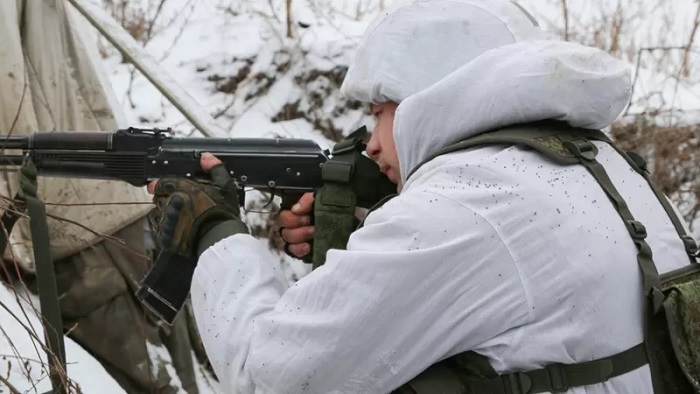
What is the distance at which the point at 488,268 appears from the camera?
4.24 feet

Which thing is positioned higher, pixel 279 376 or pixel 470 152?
pixel 470 152

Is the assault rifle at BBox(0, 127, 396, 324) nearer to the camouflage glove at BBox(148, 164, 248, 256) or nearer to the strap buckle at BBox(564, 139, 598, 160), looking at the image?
the camouflage glove at BBox(148, 164, 248, 256)

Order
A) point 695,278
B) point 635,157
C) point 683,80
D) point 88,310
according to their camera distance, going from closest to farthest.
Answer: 1. point 695,278
2. point 635,157
3. point 88,310
4. point 683,80

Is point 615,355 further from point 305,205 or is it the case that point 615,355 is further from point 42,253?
point 42,253

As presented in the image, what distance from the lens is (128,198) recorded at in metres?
3.29

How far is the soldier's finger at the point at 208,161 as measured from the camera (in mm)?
2139

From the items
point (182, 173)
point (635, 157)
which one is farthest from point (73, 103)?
point (635, 157)

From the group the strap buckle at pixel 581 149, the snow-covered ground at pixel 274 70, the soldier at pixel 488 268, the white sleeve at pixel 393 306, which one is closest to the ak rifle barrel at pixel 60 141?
the soldier at pixel 488 268

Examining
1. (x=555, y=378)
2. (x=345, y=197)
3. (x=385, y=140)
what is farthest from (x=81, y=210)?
(x=555, y=378)

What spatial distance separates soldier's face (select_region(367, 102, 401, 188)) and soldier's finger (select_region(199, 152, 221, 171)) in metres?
0.44

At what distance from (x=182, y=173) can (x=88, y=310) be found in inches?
49.6

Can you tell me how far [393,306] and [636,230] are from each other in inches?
16.2

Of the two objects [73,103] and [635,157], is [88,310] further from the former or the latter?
[635,157]

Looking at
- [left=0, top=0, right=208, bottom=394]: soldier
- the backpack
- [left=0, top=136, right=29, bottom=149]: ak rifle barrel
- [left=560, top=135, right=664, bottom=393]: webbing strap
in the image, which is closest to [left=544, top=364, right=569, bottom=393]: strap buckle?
the backpack
